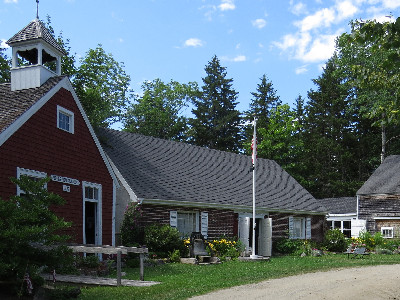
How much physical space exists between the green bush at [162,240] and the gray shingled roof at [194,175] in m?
1.41

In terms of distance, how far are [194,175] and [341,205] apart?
746 inches

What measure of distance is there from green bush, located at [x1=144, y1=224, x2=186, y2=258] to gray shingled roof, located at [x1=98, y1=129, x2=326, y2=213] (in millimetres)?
1413

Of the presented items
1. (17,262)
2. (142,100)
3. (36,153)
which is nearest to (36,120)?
(36,153)

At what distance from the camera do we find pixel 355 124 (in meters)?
52.3

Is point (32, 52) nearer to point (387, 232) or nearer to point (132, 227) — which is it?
point (132, 227)

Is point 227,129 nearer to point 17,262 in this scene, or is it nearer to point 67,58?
point 67,58

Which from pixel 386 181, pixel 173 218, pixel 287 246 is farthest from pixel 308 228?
pixel 173 218

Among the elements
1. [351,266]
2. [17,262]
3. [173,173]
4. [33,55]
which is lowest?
[351,266]

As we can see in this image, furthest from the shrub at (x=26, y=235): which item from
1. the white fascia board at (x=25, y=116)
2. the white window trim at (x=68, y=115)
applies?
the white window trim at (x=68, y=115)

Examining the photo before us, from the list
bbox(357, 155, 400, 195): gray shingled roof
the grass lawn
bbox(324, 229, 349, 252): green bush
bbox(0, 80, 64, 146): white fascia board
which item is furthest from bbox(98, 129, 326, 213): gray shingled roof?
bbox(357, 155, 400, 195): gray shingled roof

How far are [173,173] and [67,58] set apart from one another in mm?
10174

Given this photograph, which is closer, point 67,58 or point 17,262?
point 17,262

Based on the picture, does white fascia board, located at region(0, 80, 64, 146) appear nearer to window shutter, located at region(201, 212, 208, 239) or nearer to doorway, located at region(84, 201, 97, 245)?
doorway, located at region(84, 201, 97, 245)

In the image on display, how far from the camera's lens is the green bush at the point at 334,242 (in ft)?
91.4
